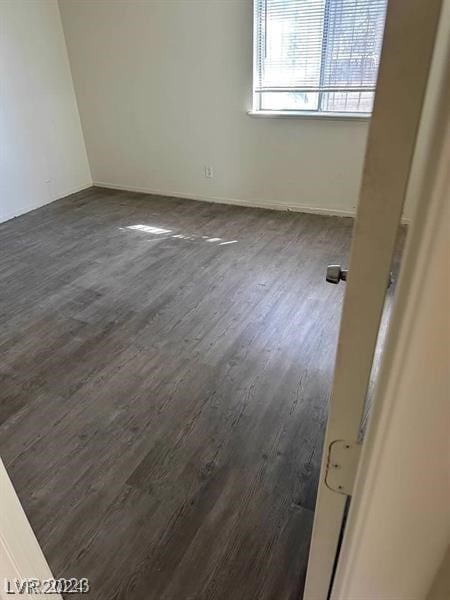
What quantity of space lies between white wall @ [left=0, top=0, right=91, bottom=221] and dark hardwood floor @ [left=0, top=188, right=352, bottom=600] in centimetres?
113

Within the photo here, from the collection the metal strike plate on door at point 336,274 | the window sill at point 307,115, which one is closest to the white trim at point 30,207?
the window sill at point 307,115

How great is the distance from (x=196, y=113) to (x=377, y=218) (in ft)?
13.5

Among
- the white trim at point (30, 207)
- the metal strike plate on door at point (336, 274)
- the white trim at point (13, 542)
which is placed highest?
the metal strike plate on door at point (336, 274)

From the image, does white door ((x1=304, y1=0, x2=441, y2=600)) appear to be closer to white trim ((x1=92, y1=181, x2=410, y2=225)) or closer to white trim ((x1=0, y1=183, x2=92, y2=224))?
white trim ((x1=92, y1=181, x2=410, y2=225))

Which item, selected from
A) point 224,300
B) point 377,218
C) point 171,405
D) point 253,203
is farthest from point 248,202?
point 377,218

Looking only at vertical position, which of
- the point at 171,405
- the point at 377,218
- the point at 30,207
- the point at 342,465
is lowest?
the point at 171,405

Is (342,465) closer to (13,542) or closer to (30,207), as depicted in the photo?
(13,542)

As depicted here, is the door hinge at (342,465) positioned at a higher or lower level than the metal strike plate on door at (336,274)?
lower

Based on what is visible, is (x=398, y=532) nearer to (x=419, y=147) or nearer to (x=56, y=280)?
(x=419, y=147)

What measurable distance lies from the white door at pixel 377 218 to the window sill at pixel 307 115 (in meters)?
3.47

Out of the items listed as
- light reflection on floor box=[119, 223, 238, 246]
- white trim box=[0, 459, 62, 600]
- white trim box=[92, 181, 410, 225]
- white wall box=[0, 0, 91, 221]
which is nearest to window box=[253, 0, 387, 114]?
white trim box=[92, 181, 410, 225]

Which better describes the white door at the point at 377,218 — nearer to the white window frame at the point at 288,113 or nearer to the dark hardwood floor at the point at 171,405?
the dark hardwood floor at the point at 171,405

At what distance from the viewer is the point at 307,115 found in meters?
3.68

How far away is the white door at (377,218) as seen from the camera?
14.7 inches
